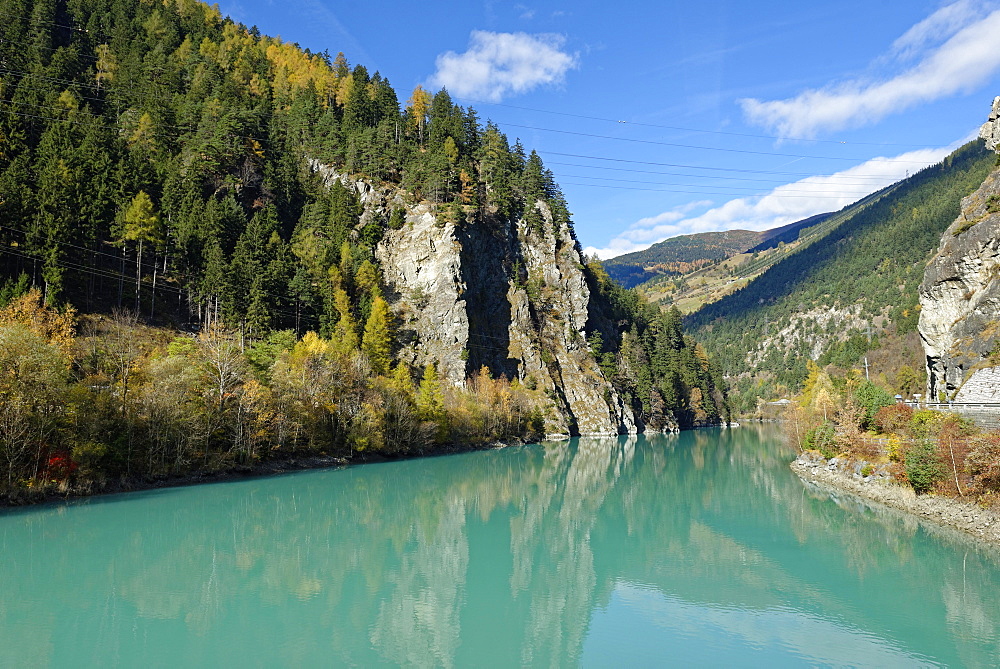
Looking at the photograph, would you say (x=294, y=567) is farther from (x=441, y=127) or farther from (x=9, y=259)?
(x=441, y=127)

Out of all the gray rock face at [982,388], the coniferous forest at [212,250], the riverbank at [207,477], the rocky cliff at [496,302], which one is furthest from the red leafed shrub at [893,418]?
the rocky cliff at [496,302]

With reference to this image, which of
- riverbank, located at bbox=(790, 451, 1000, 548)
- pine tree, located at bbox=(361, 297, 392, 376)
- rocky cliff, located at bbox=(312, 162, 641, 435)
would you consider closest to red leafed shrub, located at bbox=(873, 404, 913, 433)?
riverbank, located at bbox=(790, 451, 1000, 548)

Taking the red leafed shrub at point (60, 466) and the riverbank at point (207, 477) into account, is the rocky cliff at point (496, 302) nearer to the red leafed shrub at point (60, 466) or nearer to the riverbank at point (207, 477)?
the riverbank at point (207, 477)

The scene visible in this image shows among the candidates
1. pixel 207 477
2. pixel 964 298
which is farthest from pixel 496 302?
pixel 964 298

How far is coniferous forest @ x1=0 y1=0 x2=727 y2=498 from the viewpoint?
36781 mm

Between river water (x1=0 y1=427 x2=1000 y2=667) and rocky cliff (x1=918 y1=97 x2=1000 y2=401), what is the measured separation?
1521 centimetres

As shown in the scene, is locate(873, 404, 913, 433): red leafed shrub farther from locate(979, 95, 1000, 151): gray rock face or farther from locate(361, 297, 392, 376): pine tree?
locate(361, 297, 392, 376): pine tree

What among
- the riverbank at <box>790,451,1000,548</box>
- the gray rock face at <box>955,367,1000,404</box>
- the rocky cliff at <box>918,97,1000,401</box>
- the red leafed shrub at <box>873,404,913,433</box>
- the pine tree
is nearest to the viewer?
the riverbank at <box>790,451,1000,548</box>

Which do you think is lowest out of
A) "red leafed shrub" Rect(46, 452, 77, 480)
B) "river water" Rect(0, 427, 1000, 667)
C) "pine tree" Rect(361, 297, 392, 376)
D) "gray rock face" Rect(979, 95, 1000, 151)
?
"river water" Rect(0, 427, 1000, 667)

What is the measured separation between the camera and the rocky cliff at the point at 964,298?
40500 mm

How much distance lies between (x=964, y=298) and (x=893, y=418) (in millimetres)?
12367

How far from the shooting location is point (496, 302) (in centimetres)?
Answer: 9081

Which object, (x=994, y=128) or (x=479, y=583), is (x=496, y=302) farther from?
(x=479, y=583)

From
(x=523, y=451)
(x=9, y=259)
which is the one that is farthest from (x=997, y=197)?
(x=9, y=259)
